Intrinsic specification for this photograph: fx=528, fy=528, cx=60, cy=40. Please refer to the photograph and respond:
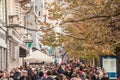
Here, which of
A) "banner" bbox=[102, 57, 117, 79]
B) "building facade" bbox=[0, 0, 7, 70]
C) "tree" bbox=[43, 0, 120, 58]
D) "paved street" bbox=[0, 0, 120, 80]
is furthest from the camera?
"building facade" bbox=[0, 0, 7, 70]

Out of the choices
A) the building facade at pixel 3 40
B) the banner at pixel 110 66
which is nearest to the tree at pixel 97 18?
the banner at pixel 110 66

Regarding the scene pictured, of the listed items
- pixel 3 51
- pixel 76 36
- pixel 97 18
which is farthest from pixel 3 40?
pixel 97 18

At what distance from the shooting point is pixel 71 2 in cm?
2755

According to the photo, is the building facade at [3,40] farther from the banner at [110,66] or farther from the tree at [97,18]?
the banner at [110,66]

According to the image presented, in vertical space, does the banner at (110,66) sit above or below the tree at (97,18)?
below

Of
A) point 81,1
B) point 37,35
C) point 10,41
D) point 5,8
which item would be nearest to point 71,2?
point 81,1

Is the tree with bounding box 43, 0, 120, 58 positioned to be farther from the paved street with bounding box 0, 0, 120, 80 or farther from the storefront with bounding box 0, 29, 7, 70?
the storefront with bounding box 0, 29, 7, 70

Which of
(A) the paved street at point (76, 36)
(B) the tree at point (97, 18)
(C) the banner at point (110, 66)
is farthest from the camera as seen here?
(C) the banner at point (110, 66)

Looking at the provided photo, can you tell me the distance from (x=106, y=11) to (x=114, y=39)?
2371 millimetres

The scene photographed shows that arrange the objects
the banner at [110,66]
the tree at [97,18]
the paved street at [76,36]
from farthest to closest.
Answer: the banner at [110,66]
the paved street at [76,36]
the tree at [97,18]

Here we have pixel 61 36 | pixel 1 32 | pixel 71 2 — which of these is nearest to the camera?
pixel 71 2

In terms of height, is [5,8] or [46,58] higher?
[5,8]

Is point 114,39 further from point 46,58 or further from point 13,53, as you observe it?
point 13,53

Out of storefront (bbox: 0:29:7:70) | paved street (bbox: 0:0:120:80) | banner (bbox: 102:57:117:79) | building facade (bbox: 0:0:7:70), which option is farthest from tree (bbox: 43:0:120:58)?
storefront (bbox: 0:29:7:70)
